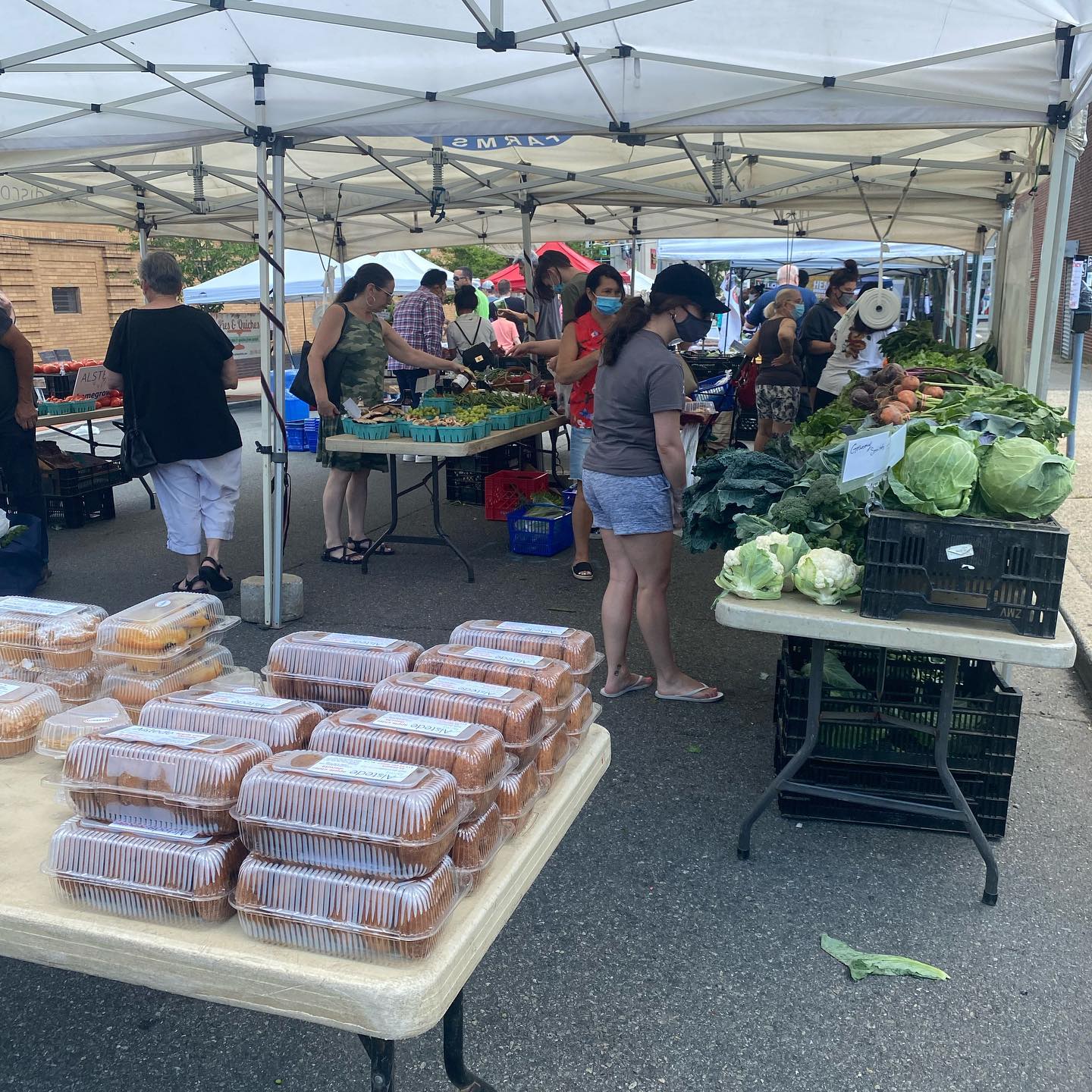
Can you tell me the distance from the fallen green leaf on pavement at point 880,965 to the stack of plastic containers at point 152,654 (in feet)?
6.40

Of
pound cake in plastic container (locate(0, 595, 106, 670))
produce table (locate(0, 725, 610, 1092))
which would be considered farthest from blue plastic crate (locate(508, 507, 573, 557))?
produce table (locate(0, 725, 610, 1092))

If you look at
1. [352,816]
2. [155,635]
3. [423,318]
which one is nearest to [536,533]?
[423,318]

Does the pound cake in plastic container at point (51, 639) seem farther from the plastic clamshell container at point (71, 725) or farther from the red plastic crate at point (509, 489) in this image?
the red plastic crate at point (509, 489)

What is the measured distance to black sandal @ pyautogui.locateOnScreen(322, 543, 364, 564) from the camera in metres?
7.21

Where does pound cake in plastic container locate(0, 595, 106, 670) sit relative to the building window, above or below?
below

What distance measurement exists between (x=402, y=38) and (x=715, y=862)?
4.12m

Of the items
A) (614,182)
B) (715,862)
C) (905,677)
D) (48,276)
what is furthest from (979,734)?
(48,276)

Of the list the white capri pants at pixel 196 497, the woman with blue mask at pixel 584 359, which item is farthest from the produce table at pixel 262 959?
the white capri pants at pixel 196 497

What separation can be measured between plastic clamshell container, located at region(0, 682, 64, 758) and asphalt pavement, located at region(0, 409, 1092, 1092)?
249 mm

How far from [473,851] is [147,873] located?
0.53 m

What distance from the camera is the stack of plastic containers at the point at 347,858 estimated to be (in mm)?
1497

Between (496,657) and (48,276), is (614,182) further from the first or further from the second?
(48,276)

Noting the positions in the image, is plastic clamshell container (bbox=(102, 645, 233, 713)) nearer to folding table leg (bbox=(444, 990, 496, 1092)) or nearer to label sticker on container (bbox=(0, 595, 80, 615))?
label sticker on container (bbox=(0, 595, 80, 615))

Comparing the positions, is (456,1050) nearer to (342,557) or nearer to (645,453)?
(645,453)
